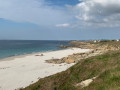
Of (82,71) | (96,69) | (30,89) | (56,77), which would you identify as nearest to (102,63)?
(96,69)

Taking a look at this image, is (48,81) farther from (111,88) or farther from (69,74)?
(111,88)

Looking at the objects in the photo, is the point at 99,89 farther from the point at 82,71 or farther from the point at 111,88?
the point at 82,71

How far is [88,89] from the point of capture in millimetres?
8945

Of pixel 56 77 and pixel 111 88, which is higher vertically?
pixel 111 88

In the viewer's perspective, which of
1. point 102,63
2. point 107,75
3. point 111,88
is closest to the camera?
point 111,88

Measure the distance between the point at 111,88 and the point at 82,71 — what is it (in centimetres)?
606

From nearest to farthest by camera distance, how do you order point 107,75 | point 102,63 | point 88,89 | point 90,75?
point 88,89, point 107,75, point 90,75, point 102,63

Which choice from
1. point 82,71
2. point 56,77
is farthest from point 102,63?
point 56,77

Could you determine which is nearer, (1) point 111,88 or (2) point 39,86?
(1) point 111,88

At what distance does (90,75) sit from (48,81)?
450 cm

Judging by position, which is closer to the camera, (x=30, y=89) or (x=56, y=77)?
(x=30, y=89)

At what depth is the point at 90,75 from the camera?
12.7m

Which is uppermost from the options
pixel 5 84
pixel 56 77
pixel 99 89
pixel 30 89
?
pixel 99 89

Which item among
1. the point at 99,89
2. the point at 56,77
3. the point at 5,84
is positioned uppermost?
the point at 99,89
